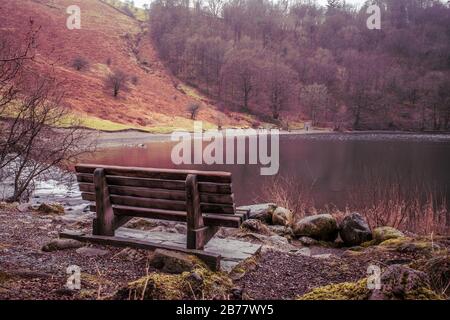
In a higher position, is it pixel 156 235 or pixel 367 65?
pixel 367 65

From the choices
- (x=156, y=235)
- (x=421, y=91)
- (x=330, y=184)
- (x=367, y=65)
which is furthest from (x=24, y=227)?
(x=367, y=65)

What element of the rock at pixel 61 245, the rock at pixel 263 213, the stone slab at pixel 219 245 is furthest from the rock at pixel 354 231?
the rock at pixel 61 245

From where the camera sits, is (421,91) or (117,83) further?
(421,91)

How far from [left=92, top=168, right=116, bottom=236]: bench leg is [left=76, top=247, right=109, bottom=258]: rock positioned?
318 millimetres

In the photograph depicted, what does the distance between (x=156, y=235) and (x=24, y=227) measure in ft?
9.39

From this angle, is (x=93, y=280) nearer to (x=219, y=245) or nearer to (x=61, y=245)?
(x=61, y=245)

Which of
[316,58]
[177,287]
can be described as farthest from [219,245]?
[316,58]

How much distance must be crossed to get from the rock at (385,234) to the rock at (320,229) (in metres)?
0.87

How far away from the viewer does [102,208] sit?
18.7ft

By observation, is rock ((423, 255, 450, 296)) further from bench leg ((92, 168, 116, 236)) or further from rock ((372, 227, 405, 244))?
bench leg ((92, 168, 116, 236))

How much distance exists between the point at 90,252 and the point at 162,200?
1.19 metres

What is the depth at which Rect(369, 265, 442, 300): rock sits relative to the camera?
3096mm

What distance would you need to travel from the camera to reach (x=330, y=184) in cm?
2022
